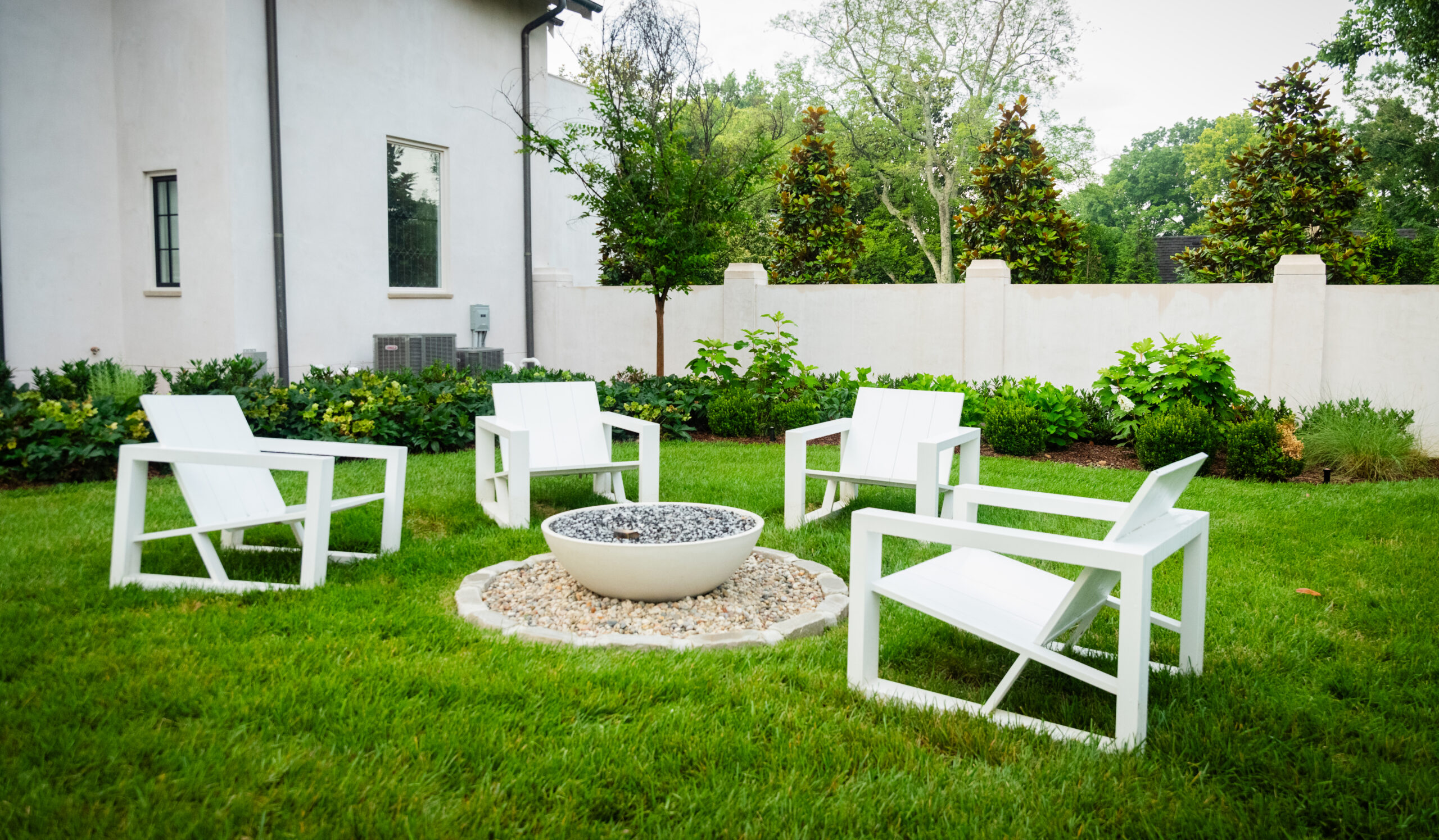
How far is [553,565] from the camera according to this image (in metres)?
4.38

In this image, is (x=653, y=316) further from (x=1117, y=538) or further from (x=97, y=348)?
(x=1117, y=538)

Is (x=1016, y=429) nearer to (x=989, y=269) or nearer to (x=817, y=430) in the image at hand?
(x=989, y=269)

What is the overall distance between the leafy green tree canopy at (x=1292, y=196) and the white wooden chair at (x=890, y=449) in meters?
7.92

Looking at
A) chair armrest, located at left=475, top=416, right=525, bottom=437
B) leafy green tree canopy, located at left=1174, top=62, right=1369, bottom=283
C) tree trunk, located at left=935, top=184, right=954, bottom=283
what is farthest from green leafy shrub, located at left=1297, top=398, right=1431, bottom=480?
tree trunk, located at left=935, top=184, right=954, bottom=283

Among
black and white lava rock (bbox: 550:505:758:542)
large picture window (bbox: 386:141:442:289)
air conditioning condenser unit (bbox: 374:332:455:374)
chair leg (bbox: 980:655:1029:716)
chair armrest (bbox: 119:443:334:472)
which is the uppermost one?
large picture window (bbox: 386:141:442:289)

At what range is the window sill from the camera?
1065cm

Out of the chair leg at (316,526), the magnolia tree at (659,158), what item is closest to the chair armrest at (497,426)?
the chair leg at (316,526)

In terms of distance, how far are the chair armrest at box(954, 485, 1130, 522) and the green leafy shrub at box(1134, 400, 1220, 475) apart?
4.36m

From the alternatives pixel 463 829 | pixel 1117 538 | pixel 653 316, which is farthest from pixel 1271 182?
pixel 463 829

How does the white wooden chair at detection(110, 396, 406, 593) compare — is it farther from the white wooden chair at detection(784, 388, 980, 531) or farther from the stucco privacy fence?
the stucco privacy fence

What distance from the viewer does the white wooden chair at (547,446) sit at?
526 centimetres

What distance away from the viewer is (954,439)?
525 cm

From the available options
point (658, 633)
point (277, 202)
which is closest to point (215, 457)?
point (658, 633)

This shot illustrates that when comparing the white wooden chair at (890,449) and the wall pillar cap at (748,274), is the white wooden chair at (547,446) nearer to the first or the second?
the white wooden chair at (890,449)
